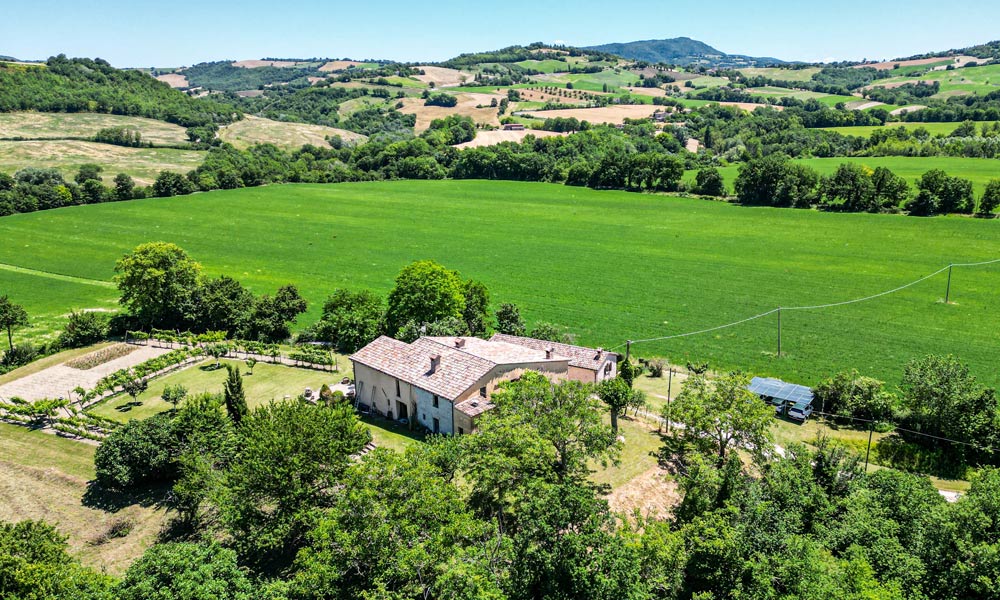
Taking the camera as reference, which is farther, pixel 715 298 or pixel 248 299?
pixel 715 298

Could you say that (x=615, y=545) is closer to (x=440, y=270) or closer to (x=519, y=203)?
(x=440, y=270)

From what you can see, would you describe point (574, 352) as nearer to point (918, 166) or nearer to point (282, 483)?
point (282, 483)

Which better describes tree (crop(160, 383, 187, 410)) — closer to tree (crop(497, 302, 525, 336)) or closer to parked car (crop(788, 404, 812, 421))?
tree (crop(497, 302, 525, 336))

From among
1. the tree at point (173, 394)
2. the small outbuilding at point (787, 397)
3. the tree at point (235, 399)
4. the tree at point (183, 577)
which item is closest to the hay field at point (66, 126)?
the tree at point (173, 394)

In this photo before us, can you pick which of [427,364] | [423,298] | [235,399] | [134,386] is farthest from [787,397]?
[134,386]

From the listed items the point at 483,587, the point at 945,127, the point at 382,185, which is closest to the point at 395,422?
the point at 483,587

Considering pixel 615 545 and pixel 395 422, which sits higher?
pixel 615 545

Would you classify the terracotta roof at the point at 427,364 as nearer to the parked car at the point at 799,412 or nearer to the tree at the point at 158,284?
the parked car at the point at 799,412
